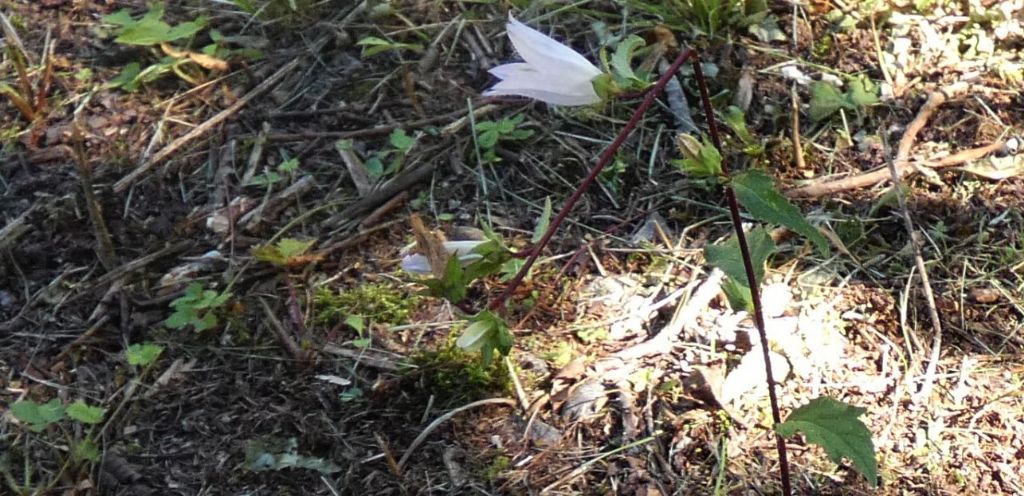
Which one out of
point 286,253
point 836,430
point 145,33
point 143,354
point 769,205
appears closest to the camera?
point 769,205

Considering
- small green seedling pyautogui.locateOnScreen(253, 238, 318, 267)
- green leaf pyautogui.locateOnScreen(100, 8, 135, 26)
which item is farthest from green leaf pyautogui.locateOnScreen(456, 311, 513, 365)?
green leaf pyautogui.locateOnScreen(100, 8, 135, 26)

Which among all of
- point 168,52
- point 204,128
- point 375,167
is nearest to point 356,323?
point 375,167

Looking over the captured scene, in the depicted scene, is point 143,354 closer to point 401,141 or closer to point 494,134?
point 401,141

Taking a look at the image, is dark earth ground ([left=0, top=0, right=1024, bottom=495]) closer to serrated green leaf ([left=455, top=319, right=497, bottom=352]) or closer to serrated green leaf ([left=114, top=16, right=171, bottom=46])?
serrated green leaf ([left=114, top=16, right=171, bottom=46])

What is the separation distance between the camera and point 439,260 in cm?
126

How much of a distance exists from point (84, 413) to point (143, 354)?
154 mm

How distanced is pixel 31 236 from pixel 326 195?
578mm

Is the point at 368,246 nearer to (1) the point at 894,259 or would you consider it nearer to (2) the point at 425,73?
(2) the point at 425,73

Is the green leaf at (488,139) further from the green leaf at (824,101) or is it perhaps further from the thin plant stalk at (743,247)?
A: the thin plant stalk at (743,247)

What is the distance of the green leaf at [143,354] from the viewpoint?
1.66 metres

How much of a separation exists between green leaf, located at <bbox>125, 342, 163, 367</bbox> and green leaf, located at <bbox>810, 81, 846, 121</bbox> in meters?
1.37

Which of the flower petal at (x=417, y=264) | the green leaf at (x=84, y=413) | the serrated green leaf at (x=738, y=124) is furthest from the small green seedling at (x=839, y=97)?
the green leaf at (x=84, y=413)

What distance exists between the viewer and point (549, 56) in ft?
3.66

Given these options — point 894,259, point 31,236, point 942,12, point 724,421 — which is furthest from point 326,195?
point 942,12
